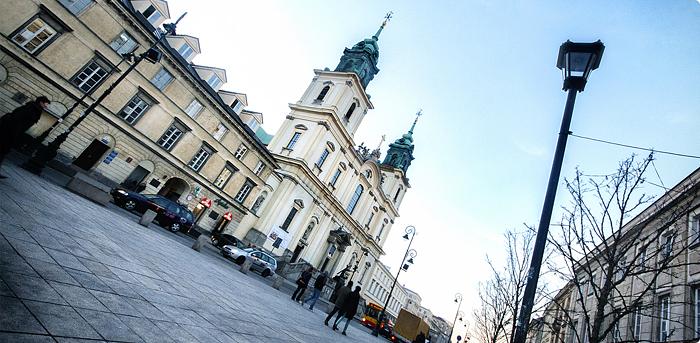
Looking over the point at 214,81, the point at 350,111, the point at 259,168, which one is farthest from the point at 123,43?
the point at 350,111

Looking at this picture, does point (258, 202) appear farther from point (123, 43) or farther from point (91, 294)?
point (91, 294)

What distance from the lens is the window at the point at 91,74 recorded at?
22.3 metres

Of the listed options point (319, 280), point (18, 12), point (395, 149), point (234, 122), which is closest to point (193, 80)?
point (234, 122)

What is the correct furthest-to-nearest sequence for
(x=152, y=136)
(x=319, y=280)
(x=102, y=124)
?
→ (x=152, y=136) < (x=102, y=124) < (x=319, y=280)

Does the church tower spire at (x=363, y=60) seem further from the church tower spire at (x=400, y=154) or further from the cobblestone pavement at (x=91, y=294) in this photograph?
the cobblestone pavement at (x=91, y=294)

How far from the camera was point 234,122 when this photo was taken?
3089cm

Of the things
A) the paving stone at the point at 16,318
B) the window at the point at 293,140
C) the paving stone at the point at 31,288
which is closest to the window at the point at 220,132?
the window at the point at 293,140

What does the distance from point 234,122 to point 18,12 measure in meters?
15.4

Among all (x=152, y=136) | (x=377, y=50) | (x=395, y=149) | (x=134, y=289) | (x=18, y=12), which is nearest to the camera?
(x=134, y=289)

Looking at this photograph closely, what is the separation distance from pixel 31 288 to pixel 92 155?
84.3 ft

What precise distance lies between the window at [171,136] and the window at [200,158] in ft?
7.21

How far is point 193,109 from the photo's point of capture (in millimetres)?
28078

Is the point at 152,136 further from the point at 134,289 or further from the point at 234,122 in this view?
the point at 134,289

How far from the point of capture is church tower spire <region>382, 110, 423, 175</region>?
6278cm
